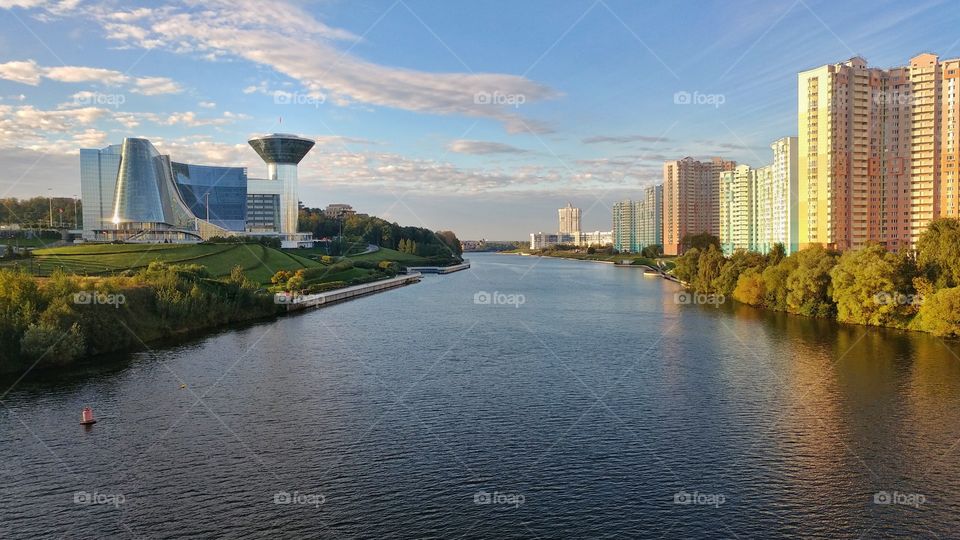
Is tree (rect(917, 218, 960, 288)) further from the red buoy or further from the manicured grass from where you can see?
the manicured grass

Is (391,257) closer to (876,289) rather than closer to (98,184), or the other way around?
(98,184)

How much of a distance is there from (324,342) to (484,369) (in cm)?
1272

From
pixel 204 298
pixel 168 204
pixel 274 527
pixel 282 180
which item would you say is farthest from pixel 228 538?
pixel 282 180

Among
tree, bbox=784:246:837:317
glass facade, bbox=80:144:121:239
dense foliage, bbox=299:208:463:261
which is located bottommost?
tree, bbox=784:246:837:317

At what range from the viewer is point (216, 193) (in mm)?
131125

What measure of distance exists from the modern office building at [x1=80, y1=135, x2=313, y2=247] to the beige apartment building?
94622 mm

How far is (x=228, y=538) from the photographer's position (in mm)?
13703

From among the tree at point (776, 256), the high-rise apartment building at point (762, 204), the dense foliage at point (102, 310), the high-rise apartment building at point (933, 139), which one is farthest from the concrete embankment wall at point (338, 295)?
the high-rise apartment building at point (933, 139)

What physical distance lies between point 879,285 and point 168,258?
62.8 m

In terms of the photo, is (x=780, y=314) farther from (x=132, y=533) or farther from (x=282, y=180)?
(x=282, y=180)

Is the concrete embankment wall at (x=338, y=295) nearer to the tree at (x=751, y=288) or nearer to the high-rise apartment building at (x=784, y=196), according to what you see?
the tree at (x=751, y=288)

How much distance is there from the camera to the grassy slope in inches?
2098

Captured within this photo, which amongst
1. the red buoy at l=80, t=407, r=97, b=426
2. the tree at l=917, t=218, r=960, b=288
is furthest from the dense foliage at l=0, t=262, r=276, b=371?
the tree at l=917, t=218, r=960, b=288

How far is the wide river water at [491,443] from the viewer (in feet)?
48.2
